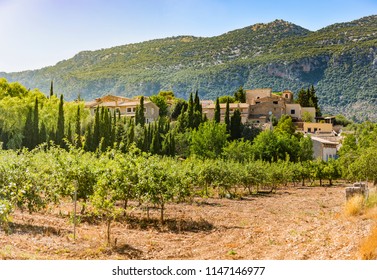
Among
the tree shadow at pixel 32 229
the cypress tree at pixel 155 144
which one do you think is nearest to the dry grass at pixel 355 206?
the tree shadow at pixel 32 229

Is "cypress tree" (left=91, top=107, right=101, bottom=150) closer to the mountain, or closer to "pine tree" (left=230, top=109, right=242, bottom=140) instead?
the mountain

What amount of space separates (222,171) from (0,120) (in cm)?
1805

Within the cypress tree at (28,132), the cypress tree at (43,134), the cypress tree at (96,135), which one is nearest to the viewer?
the cypress tree at (28,132)

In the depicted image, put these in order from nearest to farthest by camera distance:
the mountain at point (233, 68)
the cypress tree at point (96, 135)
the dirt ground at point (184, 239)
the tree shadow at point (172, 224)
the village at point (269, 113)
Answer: the dirt ground at point (184, 239) → the tree shadow at point (172, 224) → the mountain at point (233, 68) → the cypress tree at point (96, 135) → the village at point (269, 113)

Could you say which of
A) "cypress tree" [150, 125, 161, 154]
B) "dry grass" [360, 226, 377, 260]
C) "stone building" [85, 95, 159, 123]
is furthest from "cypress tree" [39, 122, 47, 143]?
"dry grass" [360, 226, 377, 260]

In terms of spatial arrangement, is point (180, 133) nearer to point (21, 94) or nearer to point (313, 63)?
point (21, 94)

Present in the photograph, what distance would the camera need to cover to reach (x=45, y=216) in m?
13.2

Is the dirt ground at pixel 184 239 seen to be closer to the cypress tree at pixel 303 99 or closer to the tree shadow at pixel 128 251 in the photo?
the tree shadow at pixel 128 251

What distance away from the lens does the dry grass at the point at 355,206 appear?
11477 mm

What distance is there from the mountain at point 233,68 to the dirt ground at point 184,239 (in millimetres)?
17774

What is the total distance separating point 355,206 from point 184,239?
4216mm

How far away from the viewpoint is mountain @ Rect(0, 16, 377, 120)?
3409cm

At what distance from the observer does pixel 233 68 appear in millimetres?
80375
